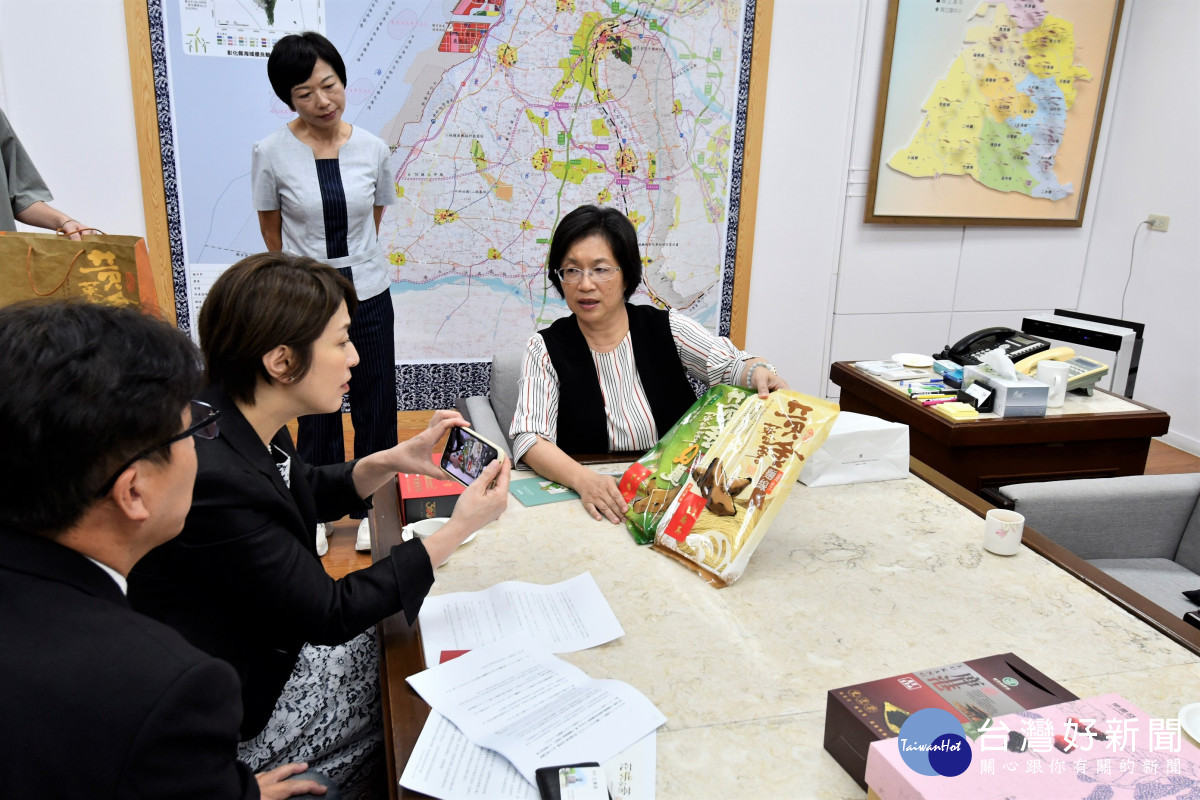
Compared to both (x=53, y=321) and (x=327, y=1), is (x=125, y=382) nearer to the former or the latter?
(x=53, y=321)

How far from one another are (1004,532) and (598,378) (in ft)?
3.23

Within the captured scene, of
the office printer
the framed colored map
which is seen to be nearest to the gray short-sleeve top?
the office printer

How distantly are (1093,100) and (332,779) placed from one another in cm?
454

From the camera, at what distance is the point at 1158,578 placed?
6.54 ft

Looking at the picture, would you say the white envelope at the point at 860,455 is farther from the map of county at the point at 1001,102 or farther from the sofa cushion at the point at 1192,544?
the map of county at the point at 1001,102

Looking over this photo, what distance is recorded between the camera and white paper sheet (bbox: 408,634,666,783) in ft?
3.32

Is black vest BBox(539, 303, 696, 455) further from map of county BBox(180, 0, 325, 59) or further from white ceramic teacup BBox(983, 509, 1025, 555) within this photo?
map of county BBox(180, 0, 325, 59)

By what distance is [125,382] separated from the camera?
764 millimetres

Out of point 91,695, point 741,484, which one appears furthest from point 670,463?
point 91,695

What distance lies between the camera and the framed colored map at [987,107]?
387cm

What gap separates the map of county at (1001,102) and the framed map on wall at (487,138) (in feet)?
2.91

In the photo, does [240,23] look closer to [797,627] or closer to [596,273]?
[596,273]

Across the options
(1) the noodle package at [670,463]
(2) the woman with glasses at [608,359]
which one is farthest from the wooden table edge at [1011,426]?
(1) the noodle package at [670,463]

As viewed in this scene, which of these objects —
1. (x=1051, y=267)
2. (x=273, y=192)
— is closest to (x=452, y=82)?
(x=273, y=192)
